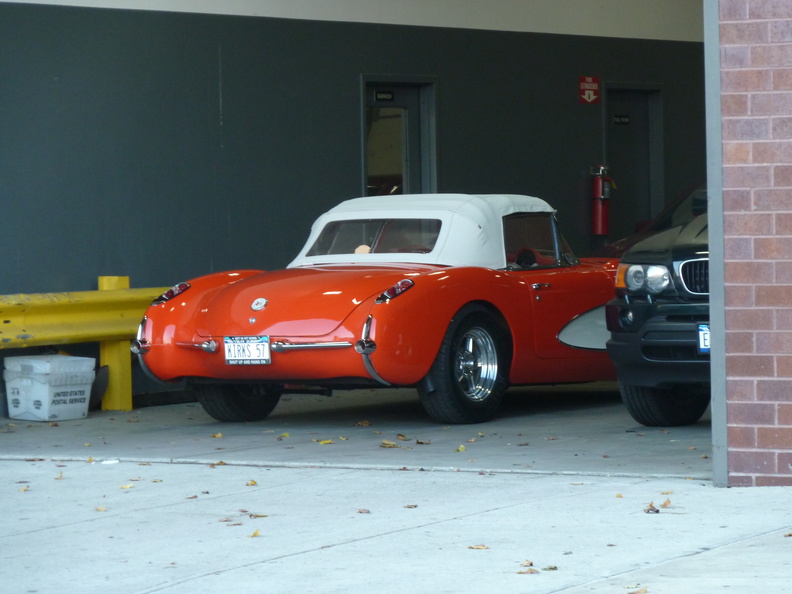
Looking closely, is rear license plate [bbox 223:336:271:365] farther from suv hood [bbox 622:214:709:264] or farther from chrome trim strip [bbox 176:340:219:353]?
suv hood [bbox 622:214:709:264]

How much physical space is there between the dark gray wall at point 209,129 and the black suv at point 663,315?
14.9 ft

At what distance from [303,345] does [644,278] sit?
203 cm

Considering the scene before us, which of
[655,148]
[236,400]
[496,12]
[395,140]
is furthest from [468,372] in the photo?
[655,148]

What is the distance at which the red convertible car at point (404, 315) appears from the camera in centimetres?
882

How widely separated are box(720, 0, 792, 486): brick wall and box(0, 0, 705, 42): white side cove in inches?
252

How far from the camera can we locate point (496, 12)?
47.0 feet

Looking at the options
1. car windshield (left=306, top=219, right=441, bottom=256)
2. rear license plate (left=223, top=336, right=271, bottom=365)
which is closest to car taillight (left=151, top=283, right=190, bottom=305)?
rear license plate (left=223, top=336, right=271, bottom=365)

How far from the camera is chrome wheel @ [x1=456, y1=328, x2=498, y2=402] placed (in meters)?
9.44

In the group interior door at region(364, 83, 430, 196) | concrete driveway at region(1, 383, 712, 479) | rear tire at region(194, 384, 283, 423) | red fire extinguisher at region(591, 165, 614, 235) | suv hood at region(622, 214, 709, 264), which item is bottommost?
concrete driveway at region(1, 383, 712, 479)

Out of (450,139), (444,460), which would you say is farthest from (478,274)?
(450,139)

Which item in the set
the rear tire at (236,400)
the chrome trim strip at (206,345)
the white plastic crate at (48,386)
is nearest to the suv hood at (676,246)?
the chrome trim strip at (206,345)

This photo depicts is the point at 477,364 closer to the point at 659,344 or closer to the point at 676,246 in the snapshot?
the point at 659,344

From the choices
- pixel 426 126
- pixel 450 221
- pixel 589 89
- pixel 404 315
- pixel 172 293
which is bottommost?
pixel 404 315

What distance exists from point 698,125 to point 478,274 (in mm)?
7593
